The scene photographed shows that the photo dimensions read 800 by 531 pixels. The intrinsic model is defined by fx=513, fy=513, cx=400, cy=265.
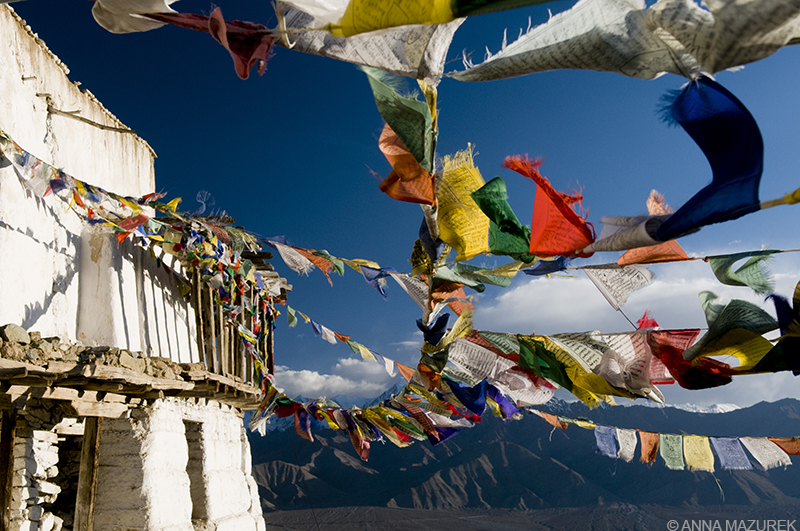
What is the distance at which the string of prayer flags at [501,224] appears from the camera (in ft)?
9.82

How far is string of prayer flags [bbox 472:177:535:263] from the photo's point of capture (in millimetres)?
2992

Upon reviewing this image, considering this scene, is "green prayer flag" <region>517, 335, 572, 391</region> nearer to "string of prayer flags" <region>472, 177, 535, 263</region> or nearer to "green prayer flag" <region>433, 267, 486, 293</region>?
"green prayer flag" <region>433, 267, 486, 293</region>

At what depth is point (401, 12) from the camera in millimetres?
1689

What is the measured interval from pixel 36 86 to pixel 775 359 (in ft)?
25.3

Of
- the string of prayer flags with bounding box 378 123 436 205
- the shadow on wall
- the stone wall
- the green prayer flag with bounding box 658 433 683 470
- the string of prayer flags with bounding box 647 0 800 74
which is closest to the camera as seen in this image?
the string of prayer flags with bounding box 647 0 800 74

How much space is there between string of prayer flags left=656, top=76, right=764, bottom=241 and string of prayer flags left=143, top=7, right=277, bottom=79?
156 cm

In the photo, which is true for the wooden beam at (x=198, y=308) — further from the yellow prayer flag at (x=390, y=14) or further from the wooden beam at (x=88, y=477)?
the yellow prayer flag at (x=390, y=14)

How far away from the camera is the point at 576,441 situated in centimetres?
6388

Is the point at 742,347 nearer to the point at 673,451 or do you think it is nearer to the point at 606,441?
the point at 673,451

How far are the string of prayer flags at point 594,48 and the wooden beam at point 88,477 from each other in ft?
16.4

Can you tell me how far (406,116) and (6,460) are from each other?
14.4ft

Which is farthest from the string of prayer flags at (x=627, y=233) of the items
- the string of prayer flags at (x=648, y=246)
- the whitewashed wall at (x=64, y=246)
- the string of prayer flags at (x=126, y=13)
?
the whitewashed wall at (x=64, y=246)

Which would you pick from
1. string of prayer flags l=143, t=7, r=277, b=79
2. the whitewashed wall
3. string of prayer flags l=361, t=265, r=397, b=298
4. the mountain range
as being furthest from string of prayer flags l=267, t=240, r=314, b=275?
the mountain range

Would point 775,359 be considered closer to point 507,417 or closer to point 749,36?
point 749,36
